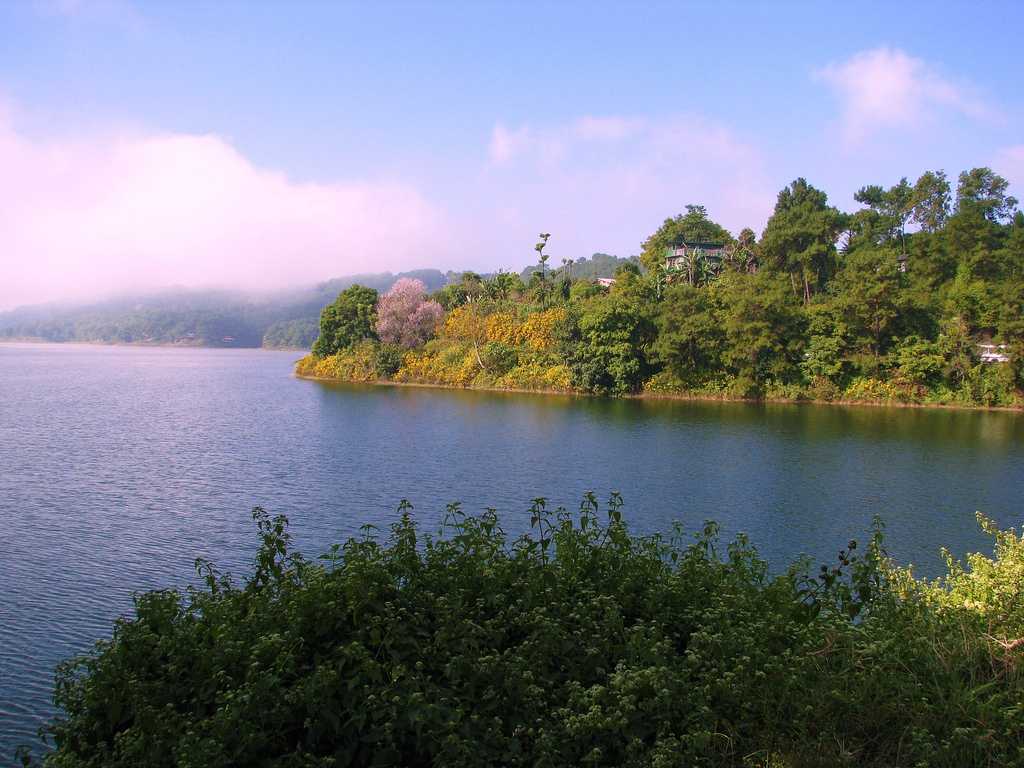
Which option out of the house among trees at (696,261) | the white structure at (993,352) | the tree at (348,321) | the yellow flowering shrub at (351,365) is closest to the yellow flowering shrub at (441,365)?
the yellow flowering shrub at (351,365)

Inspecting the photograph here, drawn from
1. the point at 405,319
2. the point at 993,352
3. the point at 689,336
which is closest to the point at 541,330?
the point at 689,336

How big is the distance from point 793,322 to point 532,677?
42845mm

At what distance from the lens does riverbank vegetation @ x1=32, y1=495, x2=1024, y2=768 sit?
14.9 feet

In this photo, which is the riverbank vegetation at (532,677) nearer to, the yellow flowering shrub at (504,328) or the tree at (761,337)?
the tree at (761,337)

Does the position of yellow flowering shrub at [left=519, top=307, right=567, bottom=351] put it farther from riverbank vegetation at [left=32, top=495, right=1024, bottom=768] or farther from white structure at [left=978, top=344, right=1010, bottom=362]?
riverbank vegetation at [left=32, top=495, right=1024, bottom=768]

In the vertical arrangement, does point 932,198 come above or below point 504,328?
above

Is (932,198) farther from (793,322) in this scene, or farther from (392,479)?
(392,479)

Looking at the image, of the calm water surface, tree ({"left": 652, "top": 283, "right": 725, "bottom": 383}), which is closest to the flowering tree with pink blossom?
the calm water surface

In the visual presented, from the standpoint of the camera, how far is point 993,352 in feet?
131

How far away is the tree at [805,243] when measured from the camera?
4800 cm

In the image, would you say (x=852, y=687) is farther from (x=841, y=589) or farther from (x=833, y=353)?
(x=833, y=353)

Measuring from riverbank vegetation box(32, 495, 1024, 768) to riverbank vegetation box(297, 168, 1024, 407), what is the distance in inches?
1509

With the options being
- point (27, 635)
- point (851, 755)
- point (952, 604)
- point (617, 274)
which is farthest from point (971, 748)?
point (617, 274)

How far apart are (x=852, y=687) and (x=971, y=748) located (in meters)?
0.86
